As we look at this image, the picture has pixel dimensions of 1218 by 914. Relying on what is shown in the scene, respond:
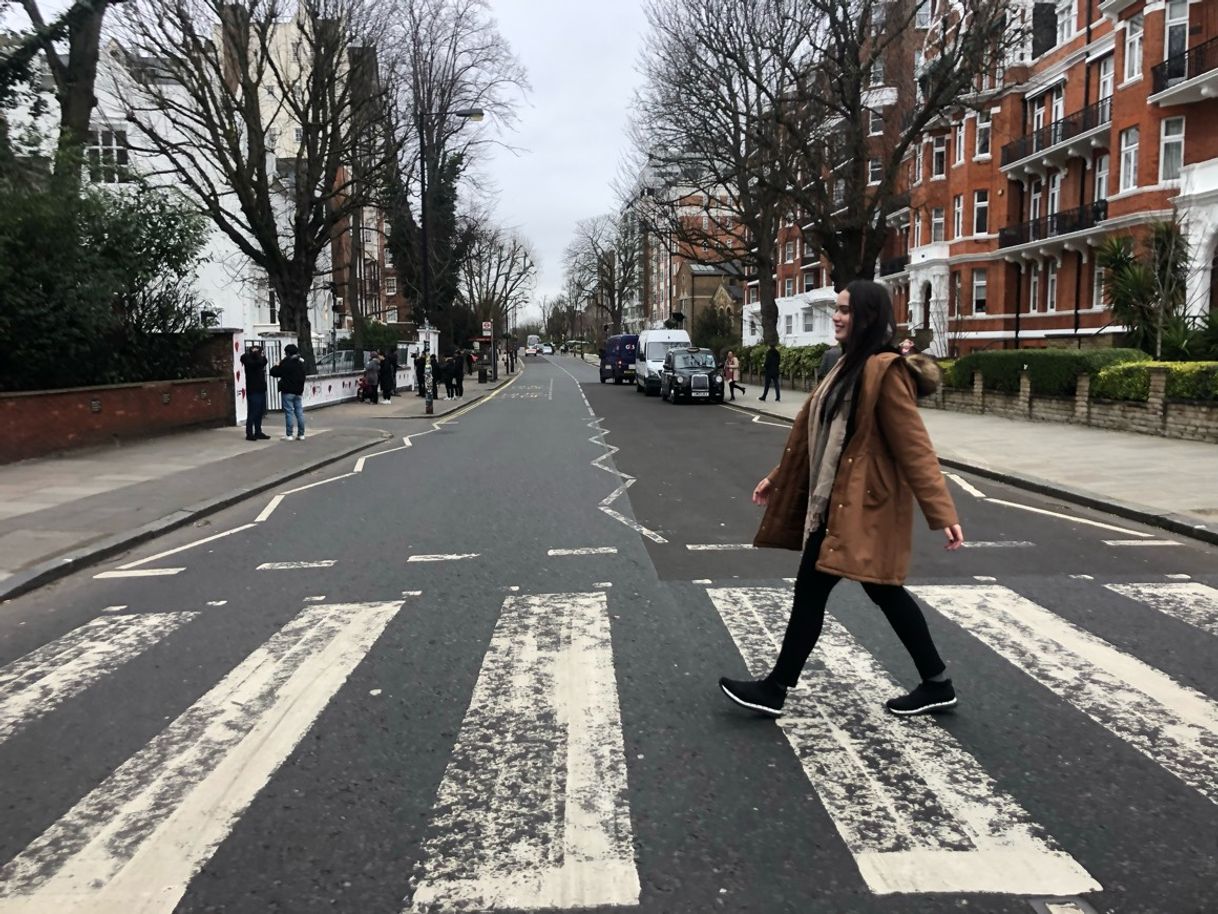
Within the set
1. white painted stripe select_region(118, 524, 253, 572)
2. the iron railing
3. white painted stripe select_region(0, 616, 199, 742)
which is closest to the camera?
white painted stripe select_region(0, 616, 199, 742)

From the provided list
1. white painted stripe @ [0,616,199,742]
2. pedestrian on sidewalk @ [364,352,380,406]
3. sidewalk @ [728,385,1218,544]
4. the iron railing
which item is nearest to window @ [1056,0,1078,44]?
the iron railing

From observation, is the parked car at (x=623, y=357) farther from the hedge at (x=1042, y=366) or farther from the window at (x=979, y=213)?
the hedge at (x=1042, y=366)

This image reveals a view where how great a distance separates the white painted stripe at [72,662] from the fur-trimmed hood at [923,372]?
4225mm

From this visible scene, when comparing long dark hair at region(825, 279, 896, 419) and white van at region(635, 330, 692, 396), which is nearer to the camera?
long dark hair at region(825, 279, 896, 419)

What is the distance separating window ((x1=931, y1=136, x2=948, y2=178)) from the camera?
4308 centimetres

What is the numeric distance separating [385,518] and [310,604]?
11.2 ft

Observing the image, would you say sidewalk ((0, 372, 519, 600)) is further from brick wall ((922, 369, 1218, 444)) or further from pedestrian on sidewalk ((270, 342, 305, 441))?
brick wall ((922, 369, 1218, 444))

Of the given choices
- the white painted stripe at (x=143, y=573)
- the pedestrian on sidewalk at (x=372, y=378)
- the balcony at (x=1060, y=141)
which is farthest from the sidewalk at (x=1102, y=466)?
the pedestrian on sidewalk at (x=372, y=378)

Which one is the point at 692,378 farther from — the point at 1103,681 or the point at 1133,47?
the point at 1103,681

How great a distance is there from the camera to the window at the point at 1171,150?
2700cm

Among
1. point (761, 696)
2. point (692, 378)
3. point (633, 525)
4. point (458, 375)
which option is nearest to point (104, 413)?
point (633, 525)

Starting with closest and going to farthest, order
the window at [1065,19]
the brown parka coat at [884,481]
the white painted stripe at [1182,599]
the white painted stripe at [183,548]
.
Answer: the brown parka coat at [884,481]
the white painted stripe at [1182,599]
the white painted stripe at [183,548]
the window at [1065,19]

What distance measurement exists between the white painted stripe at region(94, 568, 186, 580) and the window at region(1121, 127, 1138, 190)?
97.8 feet

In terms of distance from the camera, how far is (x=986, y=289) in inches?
1563
